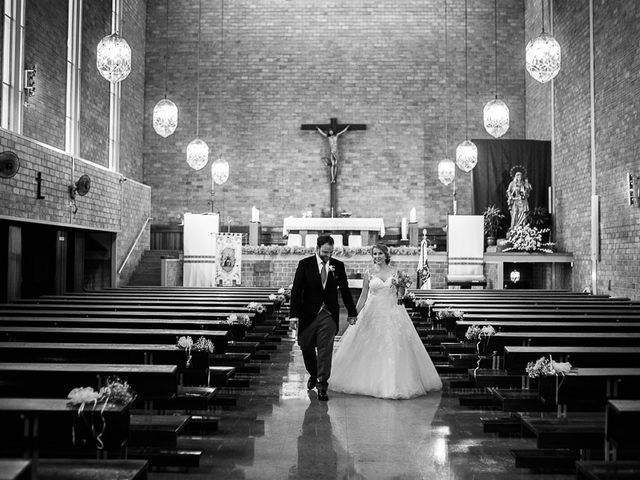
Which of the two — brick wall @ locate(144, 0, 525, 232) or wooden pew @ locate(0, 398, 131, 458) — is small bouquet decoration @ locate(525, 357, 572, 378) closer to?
wooden pew @ locate(0, 398, 131, 458)

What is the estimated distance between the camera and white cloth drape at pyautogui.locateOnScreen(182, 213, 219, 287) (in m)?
15.6

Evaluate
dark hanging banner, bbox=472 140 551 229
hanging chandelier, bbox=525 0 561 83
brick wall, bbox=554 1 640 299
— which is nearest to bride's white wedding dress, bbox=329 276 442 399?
hanging chandelier, bbox=525 0 561 83

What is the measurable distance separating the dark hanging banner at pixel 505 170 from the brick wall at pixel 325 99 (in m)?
1.77

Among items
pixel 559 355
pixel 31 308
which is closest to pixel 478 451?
pixel 559 355

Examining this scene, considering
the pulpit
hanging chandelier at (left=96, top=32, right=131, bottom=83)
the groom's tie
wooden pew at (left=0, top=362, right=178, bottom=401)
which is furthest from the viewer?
the pulpit

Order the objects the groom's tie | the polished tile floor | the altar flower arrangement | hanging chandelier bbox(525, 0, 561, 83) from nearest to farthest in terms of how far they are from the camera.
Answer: the polished tile floor
the groom's tie
hanging chandelier bbox(525, 0, 561, 83)
the altar flower arrangement

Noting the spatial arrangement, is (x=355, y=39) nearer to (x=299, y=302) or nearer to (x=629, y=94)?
(x=629, y=94)

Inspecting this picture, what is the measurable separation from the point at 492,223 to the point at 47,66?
1123 cm

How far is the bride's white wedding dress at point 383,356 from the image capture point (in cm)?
573

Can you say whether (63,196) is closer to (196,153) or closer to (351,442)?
(196,153)

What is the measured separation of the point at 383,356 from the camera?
582 centimetres

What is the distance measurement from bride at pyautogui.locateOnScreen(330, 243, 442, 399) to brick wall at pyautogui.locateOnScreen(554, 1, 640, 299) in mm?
6731

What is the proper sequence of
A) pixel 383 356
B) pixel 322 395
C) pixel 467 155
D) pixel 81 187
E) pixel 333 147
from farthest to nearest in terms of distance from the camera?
pixel 333 147, pixel 467 155, pixel 81 187, pixel 383 356, pixel 322 395

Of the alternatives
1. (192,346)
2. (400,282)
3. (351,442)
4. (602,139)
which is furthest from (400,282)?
(602,139)
